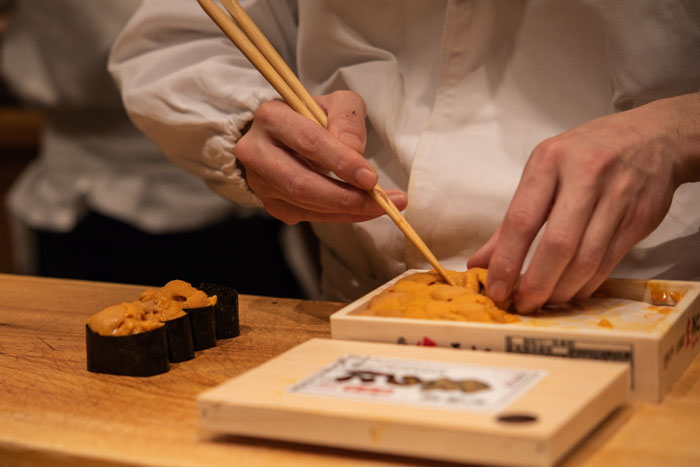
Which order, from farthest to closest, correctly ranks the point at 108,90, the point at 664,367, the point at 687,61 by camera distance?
the point at 108,90, the point at 687,61, the point at 664,367

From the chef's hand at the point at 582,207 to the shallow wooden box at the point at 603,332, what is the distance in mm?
54

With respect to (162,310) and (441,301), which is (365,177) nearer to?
(441,301)

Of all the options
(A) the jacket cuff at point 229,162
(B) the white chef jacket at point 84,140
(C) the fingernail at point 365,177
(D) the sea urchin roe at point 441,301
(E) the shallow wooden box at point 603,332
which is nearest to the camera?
(E) the shallow wooden box at point 603,332

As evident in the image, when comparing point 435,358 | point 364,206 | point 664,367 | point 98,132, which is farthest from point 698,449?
point 98,132

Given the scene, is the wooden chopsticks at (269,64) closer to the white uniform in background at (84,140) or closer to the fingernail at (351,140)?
the fingernail at (351,140)

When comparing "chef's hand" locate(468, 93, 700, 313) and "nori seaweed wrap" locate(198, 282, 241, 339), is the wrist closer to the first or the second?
"chef's hand" locate(468, 93, 700, 313)

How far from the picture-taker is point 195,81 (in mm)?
1562

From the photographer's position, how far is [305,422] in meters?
0.83

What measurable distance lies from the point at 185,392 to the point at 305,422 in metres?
0.27

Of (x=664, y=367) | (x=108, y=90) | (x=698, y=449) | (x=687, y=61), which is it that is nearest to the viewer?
(x=698, y=449)

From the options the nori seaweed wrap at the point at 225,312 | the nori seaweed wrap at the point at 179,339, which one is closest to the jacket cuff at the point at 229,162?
the nori seaweed wrap at the point at 225,312

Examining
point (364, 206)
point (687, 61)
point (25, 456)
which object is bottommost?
point (25, 456)

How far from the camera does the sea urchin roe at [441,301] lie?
105cm

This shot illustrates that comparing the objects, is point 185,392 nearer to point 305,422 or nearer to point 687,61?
point 305,422
